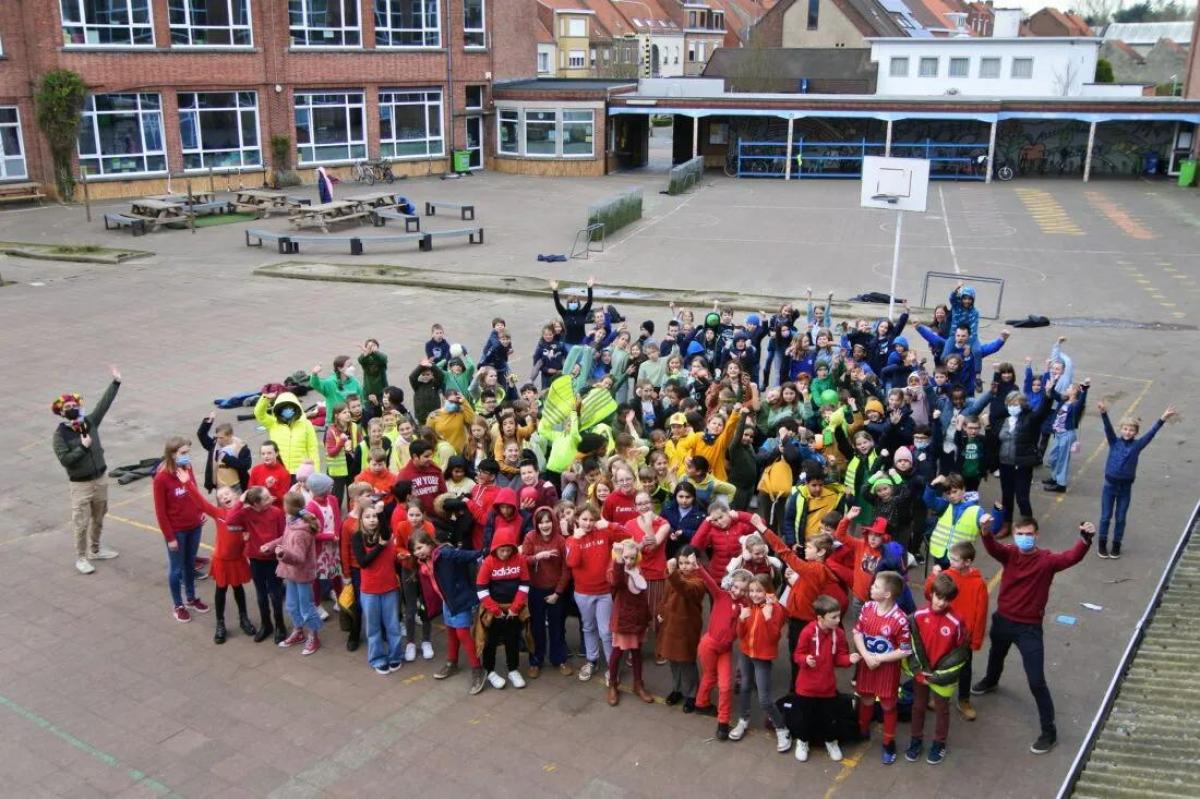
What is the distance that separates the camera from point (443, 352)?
13000mm

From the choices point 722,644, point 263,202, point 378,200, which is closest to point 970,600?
point 722,644

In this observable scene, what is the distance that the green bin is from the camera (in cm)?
3791

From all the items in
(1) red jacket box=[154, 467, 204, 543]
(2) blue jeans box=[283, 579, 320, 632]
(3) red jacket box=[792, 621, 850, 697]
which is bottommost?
(2) blue jeans box=[283, 579, 320, 632]

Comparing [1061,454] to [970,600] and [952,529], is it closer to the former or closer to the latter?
[952,529]

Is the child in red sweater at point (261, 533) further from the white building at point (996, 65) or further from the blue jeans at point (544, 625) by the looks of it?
the white building at point (996, 65)

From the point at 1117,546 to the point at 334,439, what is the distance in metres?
7.72

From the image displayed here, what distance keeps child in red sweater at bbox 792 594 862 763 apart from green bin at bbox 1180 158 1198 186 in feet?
124

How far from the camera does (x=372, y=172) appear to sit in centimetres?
3888

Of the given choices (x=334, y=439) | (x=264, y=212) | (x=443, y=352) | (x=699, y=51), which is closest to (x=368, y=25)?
(x=264, y=212)

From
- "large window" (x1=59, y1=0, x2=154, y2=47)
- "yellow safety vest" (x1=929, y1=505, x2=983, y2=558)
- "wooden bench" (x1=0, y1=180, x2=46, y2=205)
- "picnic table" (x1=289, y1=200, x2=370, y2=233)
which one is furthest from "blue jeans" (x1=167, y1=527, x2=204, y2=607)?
"large window" (x1=59, y1=0, x2=154, y2=47)

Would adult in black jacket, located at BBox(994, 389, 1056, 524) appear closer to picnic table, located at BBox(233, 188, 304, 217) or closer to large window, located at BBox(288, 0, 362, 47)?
picnic table, located at BBox(233, 188, 304, 217)

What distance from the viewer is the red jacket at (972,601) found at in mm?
7141

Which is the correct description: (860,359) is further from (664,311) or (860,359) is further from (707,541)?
(664,311)

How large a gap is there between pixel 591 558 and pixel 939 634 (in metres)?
2.51
